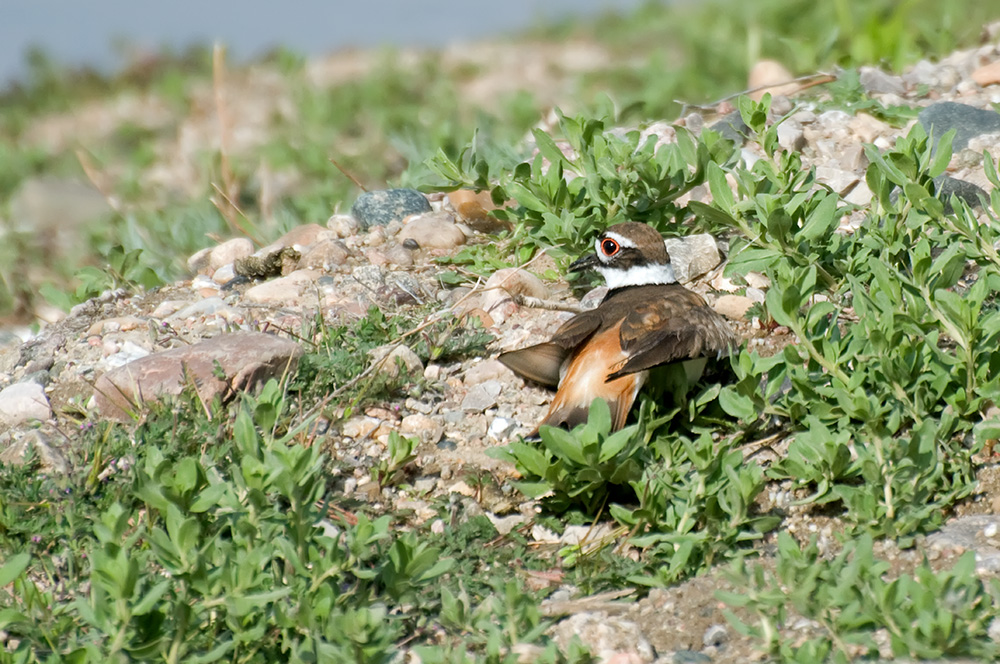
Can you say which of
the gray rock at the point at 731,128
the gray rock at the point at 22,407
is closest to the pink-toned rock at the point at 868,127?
the gray rock at the point at 731,128

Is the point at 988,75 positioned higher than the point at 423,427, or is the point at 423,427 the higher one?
the point at 988,75

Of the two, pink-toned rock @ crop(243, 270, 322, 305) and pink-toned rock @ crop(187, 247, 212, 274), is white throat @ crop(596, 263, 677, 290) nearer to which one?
pink-toned rock @ crop(243, 270, 322, 305)

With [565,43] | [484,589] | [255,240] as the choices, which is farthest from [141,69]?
[484,589]

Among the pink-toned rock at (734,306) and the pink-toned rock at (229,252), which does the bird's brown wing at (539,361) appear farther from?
the pink-toned rock at (229,252)

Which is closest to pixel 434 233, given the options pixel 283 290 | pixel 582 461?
pixel 283 290

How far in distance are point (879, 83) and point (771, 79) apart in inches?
34.8

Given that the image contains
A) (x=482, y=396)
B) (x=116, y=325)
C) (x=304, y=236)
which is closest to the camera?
(x=482, y=396)

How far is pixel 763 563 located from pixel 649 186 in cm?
208

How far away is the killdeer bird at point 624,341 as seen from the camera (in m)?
4.49

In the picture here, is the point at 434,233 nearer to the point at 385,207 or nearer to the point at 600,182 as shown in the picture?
the point at 385,207

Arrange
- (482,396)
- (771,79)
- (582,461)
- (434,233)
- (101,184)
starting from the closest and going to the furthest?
(582,461) → (482,396) → (434,233) → (771,79) → (101,184)

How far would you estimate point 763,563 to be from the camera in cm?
391

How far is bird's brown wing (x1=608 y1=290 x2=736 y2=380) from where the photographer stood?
442 cm

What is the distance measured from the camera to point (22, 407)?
Answer: 4766 millimetres
